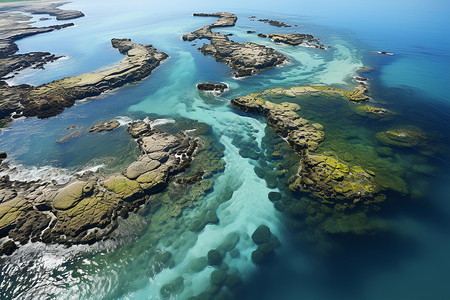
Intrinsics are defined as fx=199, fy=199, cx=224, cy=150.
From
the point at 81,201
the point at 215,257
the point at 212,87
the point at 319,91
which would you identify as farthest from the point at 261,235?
the point at 212,87

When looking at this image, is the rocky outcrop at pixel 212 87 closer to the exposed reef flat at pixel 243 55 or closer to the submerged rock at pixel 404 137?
the exposed reef flat at pixel 243 55

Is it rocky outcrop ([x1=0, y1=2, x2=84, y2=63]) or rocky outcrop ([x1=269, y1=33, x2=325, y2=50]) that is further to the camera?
rocky outcrop ([x1=269, y1=33, x2=325, y2=50])

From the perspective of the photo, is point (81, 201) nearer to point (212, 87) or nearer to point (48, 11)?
point (212, 87)

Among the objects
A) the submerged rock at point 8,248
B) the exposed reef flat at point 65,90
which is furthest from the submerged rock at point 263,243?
the exposed reef flat at point 65,90

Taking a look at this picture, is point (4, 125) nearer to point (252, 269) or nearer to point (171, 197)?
point (171, 197)

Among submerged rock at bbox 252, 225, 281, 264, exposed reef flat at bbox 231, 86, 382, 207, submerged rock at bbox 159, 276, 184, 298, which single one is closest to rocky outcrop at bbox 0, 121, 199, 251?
submerged rock at bbox 159, 276, 184, 298

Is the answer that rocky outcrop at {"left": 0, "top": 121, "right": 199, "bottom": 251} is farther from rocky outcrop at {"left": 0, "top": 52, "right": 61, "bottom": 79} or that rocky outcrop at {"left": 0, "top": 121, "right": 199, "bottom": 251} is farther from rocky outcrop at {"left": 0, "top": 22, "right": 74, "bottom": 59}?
rocky outcrop at {"left": 0, "top": 22, "right": 74, "bottom": 59}
